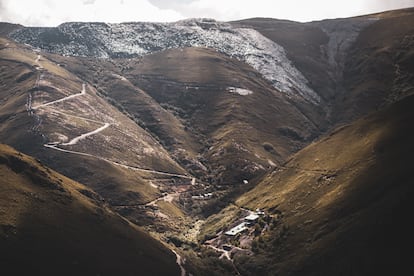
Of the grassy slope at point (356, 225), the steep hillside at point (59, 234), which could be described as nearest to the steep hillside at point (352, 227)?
the grassy slope at point (356, 225)

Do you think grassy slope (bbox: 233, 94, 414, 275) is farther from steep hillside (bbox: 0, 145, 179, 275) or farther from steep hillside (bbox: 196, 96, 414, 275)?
steep hillside (bbox: 0, 145, 179, 275)

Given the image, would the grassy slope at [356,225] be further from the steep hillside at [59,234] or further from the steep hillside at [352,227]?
the steep hillside at [59,234]

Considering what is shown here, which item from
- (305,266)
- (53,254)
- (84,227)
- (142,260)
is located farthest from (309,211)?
(53,254)

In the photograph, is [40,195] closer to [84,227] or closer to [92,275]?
[84,227]

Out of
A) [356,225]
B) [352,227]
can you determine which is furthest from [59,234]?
[356,225]

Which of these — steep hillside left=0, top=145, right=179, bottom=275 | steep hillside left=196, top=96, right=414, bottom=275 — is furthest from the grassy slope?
steep hillside left=0, top=145, right=179, bottom=275

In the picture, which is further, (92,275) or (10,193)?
(10,193)

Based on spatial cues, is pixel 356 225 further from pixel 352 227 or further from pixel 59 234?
pixel 59 234

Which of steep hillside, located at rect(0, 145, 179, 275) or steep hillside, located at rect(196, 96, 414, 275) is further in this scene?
steep hillside, located at rect(196, 96, 414, 275)
